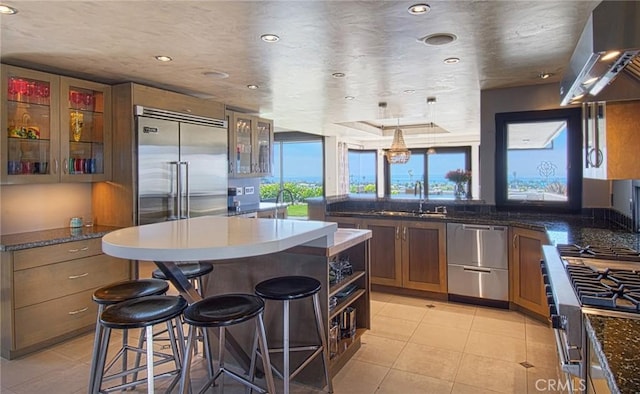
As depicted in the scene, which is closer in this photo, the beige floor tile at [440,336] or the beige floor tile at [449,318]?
the beige floor tile at [440,336]

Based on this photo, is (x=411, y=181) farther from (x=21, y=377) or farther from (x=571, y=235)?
(x=21, y=377)

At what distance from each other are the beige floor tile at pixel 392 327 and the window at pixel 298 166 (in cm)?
619

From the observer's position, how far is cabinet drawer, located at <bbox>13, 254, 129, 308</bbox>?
2973 mm

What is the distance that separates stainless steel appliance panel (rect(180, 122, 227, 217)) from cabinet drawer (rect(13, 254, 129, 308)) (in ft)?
3.23

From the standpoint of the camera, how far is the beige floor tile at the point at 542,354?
9.18 ft

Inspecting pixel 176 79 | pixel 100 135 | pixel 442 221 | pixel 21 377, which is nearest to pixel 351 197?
pixel 442 221

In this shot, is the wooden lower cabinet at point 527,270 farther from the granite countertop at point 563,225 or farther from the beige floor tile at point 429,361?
the beige floor tile at point 429,361

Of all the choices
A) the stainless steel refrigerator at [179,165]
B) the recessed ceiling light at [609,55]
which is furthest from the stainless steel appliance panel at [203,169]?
the recessed ceiling light at [609,55]

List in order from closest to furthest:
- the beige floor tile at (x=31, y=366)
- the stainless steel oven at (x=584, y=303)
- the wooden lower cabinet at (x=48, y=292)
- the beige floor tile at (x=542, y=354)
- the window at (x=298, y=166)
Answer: the stainless steel oven at (x=584, y=303)
the beige floor tile at (x=31, y=366)
the beige floor tile at (x=542, y=354)
the wooden lower cabinet at (x=48, y=292)
the window at (x=298, y=166)

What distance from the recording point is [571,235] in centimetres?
302

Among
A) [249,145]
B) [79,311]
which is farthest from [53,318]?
[249,145]

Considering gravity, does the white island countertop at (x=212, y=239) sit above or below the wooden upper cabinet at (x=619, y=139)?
below

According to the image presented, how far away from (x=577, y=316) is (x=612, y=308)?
12 centimetres

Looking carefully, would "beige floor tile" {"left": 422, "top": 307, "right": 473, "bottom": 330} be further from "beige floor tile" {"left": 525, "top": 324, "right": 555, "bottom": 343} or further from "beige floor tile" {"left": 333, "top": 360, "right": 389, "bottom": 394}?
"beige floor tile" {"left": 333, "top": 360, "right": 389, "bottom": 394}
